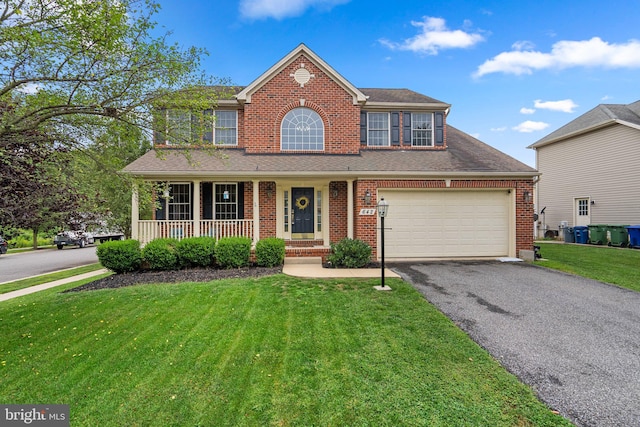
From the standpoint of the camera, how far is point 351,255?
29.2 feet

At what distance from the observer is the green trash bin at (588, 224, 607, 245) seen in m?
14.4

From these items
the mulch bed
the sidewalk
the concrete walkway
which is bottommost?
the sidewalk

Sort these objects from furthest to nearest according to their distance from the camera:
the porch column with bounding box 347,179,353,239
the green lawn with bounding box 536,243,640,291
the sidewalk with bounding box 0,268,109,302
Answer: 1. the porch column with bounding box 347,179,353,239
2. the green lawn with bounding box 536,243,640,291
3. the sidewalk with bounding box 0,268,109,302

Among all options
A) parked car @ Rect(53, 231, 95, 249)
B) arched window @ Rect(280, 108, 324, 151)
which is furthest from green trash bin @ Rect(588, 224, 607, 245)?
parked car @ Rect(53, 231, 95, 249)

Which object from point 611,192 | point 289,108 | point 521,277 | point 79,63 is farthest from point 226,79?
point 611,192

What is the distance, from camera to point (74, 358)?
12.2 ft

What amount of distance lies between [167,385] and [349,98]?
1055 centimetres

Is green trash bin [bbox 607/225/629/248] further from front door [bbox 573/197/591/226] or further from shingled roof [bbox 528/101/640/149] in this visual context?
shingled roof [bbox 528/101/640/149]

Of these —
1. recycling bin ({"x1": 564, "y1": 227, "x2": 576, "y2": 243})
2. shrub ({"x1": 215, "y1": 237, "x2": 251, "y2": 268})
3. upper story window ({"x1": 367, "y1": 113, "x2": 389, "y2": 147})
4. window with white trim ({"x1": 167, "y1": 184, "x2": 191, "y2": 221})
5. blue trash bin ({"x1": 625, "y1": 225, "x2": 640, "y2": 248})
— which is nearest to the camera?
shrub ({"x1": 215, "y1": 237, "x2": 251, "y2": 268})

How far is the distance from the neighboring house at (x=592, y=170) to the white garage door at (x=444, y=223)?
26.2ft

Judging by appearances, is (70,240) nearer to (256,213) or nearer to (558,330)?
(256,213)

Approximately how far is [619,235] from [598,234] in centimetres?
99

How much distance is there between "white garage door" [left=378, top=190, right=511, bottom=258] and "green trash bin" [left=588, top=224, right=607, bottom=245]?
8.63 m

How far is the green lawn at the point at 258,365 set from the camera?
2.63 m
